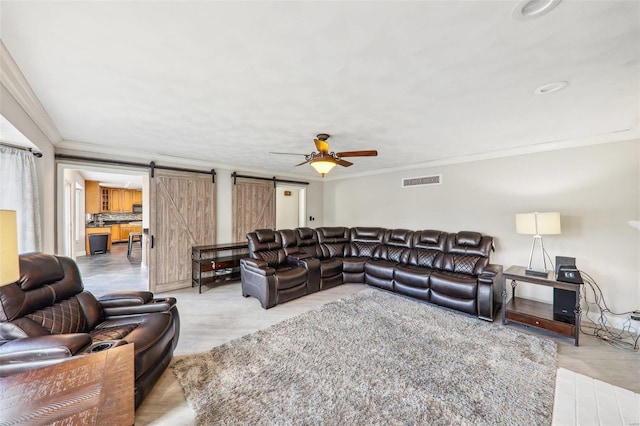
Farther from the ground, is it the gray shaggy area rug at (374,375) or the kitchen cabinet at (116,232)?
the kitchen cabinet at (116,232)

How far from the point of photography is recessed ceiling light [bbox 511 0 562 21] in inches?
47.0

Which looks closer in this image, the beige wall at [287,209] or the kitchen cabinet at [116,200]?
the beige wall at [287,209]

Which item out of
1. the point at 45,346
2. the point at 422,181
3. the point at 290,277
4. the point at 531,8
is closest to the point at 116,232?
the point at 290,277

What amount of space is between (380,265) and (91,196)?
1034cm

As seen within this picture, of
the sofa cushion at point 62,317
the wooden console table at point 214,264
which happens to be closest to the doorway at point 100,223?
the wooden console table at point 214,264

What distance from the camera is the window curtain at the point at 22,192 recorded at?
2.41m

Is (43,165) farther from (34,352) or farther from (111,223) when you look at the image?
(111,223)

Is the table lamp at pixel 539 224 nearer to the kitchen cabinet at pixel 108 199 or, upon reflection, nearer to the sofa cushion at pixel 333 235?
the sofa cushion at pixel 333 235

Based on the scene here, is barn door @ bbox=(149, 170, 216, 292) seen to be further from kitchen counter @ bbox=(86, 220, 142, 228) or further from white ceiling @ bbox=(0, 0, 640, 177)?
kitchen counter @ bbox=(86, 220, 142, 228)

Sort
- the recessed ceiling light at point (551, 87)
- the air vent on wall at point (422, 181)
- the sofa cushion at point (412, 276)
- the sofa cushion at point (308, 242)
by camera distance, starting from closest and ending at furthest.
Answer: the recessed ceiling light at point (551, 87)
the sofa cushion at point (412, 276)
the air vent on wall at point (422, 181)
the sofa cushion at point (308, 242)

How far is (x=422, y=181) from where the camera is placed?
5.20m

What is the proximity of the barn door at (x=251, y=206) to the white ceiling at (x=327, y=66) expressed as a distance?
8.05 ft

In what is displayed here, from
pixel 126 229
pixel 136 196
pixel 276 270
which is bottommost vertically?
pixel 276 270

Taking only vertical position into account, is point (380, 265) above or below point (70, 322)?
below
